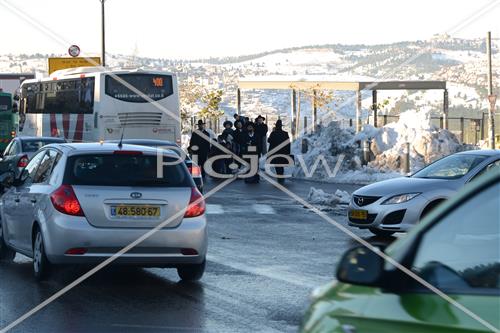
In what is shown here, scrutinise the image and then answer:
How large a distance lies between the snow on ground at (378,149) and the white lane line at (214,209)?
10.5m

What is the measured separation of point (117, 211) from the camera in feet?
35.7

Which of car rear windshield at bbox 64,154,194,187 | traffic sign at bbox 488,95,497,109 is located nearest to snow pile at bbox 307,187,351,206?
car rear windshield at bbox 64,154,194,187

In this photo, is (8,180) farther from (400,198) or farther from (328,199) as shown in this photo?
(328,199)

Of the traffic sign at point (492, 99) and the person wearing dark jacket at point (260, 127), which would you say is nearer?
the person wearing dark jacket at point (260, 127)

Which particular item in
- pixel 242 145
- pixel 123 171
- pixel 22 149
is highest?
pixel 123 171

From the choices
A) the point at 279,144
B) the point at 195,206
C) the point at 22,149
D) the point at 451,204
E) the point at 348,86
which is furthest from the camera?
the point at 348,86

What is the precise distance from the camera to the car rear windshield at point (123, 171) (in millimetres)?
Result: 11117

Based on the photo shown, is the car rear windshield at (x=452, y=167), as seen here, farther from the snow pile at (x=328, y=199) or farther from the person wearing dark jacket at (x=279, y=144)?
the person wearing dark jacket at (x=279, y=144)

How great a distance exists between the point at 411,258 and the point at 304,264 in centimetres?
900

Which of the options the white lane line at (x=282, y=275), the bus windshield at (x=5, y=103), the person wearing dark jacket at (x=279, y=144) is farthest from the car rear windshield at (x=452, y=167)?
the bus windshield at (x=5, y=103)

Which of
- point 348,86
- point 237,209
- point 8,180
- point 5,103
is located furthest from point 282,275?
point 348,86

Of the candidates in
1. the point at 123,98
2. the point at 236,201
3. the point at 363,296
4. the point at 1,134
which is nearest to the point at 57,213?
the point at 363,296

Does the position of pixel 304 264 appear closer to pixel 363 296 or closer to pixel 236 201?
pixel 363 296

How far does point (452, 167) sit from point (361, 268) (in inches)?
493
